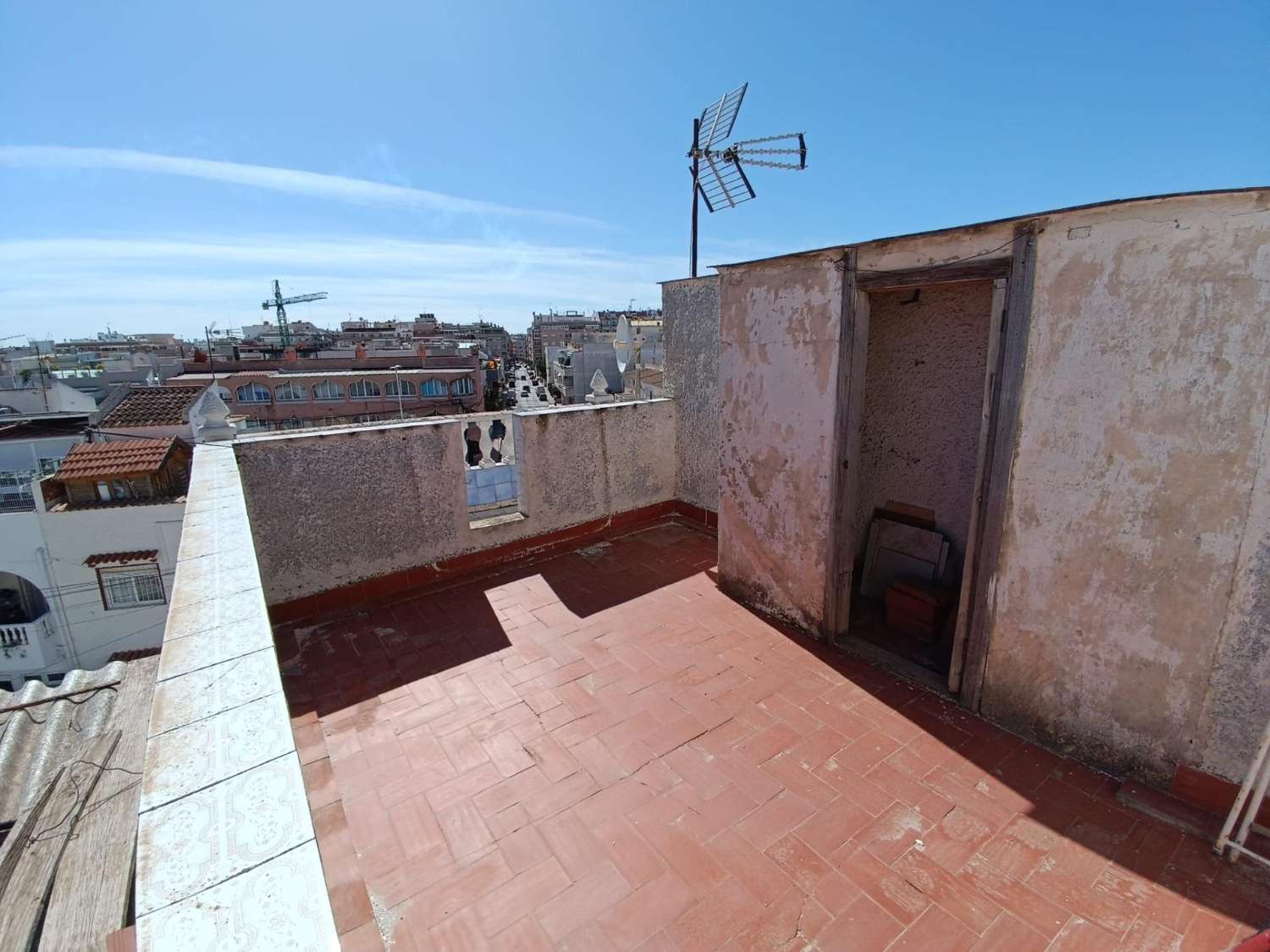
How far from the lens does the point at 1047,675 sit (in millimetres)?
3047

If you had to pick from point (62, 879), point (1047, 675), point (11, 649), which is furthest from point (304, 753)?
point (11, 649)

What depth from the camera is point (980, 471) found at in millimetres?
3184

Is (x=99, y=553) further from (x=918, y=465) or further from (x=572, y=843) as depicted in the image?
(x=918, y=465)

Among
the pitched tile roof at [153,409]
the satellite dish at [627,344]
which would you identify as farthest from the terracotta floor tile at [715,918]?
the pitched tile roof at [153,409]

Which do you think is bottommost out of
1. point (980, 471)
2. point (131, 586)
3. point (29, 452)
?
point (131, 586)

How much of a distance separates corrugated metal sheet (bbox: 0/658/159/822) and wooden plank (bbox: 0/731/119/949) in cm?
19

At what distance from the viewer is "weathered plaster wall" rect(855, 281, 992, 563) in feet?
13.6

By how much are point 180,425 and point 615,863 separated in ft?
55.7

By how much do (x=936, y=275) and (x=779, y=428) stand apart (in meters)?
1.40

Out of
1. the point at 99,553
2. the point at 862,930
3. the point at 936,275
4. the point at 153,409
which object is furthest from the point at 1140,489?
the point at 153,409

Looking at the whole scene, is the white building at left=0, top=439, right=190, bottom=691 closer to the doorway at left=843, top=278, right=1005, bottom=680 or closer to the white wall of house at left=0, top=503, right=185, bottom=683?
the white wall of house at left=0, top=503, right=185, bottom=683

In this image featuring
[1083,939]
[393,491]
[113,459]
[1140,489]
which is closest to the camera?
[1083,939]

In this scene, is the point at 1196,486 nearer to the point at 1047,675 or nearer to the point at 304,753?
the point at 1047,675

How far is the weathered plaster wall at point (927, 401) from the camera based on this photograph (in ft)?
13.6
